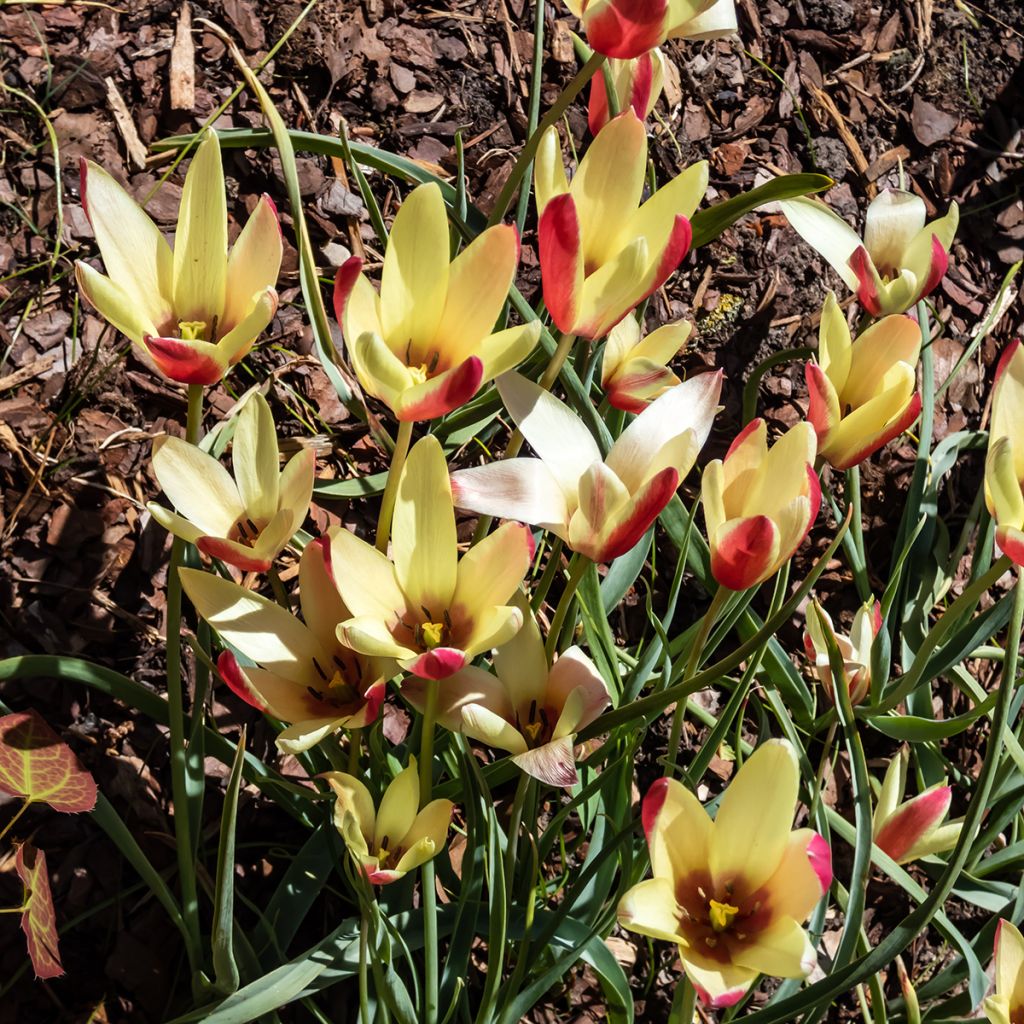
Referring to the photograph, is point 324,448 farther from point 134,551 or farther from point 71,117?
point 71,117

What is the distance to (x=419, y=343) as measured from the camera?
917mm

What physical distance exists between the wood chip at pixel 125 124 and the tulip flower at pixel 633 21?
2.81 ft

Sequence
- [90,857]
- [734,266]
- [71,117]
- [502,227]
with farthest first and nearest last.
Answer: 1. [734,266]
2. [71,117]
3. [90,857]
4. [502,227]

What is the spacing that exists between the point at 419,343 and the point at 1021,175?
1578 millimetres

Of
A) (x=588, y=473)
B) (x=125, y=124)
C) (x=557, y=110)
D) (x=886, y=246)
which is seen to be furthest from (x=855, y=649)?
(x=125, y=124)

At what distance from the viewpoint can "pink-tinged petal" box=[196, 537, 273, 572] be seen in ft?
2.62

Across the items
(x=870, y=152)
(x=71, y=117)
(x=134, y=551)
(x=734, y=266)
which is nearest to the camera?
(x=134, y=551)

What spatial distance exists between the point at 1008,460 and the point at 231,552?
628 mm

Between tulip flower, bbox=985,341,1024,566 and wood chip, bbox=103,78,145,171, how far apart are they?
1216 mm

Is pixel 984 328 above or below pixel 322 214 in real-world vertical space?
below

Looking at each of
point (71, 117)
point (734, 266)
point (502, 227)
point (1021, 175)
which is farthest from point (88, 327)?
point (1021, 175)

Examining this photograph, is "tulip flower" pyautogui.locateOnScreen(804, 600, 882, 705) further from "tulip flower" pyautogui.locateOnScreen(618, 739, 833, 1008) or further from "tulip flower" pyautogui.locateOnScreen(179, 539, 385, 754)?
"tulip flower" pyautogui.locateOnScreen(179, 539, 385, 754)

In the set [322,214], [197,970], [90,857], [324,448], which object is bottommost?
[90,857]

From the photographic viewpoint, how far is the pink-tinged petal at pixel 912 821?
1.18 m
